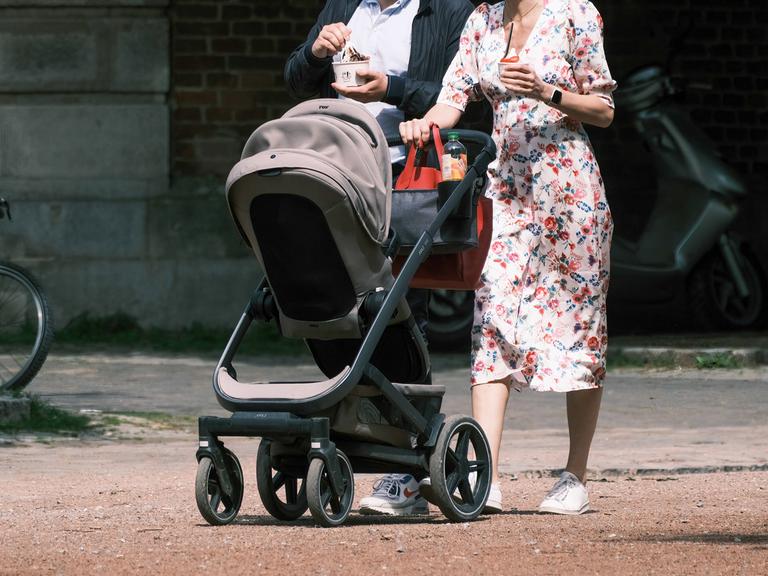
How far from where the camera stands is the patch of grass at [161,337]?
1184cm

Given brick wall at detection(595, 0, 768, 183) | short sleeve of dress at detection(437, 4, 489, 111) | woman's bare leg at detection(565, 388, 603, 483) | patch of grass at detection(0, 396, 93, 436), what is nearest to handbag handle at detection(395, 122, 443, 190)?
short sleeve of dress at detection(437, 4, 489, 111)

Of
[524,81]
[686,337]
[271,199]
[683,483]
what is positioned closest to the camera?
[271,199]

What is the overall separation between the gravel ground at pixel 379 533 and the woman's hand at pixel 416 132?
1.14 metres

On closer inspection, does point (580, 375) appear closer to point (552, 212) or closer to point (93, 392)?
point (552, 212)

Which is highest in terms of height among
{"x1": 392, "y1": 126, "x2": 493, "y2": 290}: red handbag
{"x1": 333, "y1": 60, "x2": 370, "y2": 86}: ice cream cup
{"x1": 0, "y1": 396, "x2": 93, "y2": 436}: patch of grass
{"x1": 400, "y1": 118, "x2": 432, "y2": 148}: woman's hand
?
{"x1": 333, "y1": 60, "x2": 370, "y2": 86}: ice cream cup

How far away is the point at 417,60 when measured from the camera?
5520mm

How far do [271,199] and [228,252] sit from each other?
26.2ft

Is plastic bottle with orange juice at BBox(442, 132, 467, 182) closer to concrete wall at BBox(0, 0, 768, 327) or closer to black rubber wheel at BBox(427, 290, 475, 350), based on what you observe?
black rubber wheel at BBox(427, 290, 475, 350)

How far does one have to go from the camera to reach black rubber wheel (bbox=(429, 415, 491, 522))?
5.00m

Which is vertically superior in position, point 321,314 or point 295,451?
point 321,314

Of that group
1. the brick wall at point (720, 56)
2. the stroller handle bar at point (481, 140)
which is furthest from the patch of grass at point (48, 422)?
the brick wall at point (720, 56)

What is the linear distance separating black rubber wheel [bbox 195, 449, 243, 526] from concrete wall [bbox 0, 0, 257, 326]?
7622mm

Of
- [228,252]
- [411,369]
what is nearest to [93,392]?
[228,252]

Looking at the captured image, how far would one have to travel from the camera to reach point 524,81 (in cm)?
517
